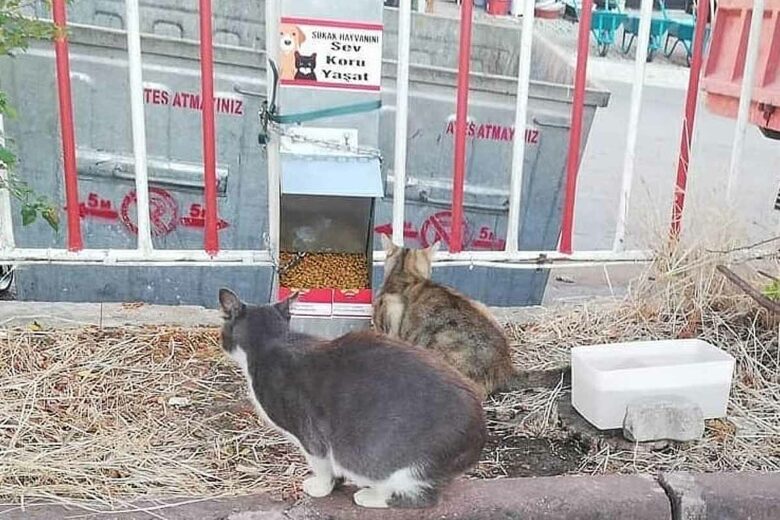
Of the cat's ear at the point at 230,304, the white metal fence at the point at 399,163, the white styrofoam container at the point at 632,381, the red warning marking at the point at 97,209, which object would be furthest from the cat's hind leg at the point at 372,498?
the red warning marking at the point at 97,209

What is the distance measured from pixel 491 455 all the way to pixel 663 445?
497 millimetres

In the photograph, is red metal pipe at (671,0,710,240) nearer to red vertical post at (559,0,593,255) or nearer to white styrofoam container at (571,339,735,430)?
red vertical post at (559,0,593,255)

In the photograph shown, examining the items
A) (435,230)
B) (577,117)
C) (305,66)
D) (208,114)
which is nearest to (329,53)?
(305,66)

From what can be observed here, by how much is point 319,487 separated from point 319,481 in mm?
17

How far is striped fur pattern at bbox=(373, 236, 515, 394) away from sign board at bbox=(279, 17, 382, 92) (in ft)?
2.18

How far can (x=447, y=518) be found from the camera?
2117 mm

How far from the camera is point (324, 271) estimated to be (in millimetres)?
2857

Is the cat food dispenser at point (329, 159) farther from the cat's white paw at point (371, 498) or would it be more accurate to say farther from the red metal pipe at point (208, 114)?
the cat's white paw at point (371, 498)

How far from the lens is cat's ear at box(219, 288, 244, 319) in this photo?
2.18 m

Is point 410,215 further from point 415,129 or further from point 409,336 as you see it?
point 409,336

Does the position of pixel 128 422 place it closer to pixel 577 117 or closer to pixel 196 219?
pixel 577 117

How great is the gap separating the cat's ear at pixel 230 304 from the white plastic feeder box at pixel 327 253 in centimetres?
55

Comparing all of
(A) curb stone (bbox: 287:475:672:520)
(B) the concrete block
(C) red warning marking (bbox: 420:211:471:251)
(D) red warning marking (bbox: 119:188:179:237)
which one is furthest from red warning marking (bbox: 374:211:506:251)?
(A) curb stone (bbox: 287:475:672:520)

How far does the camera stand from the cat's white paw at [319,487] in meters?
2.15
